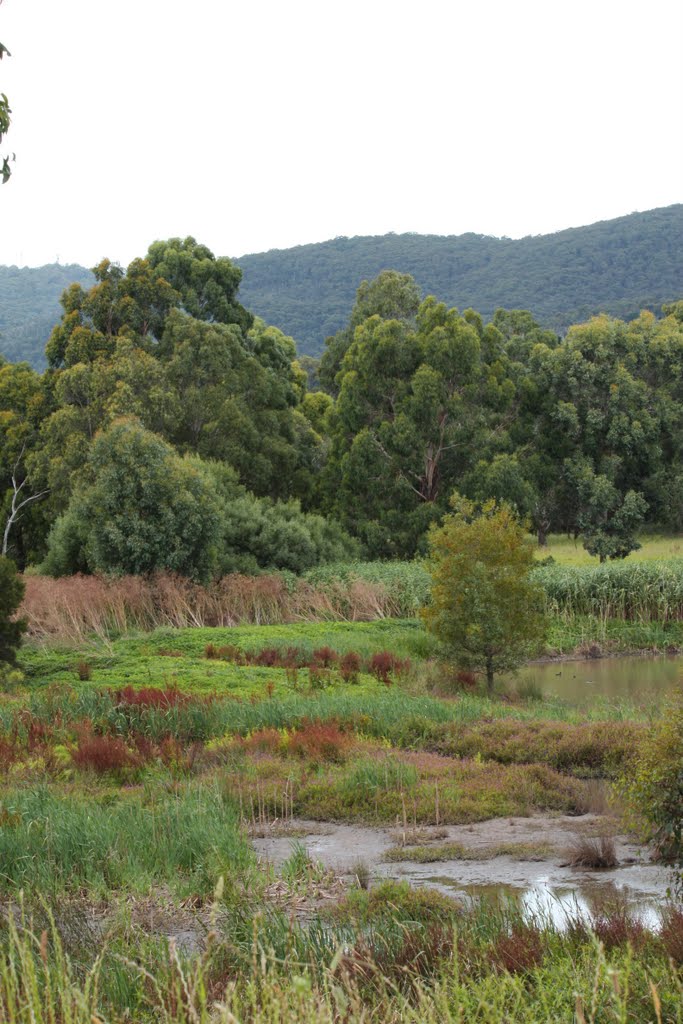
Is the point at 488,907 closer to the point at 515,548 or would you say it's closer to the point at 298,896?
the point at 298,896

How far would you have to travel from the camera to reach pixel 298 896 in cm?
807

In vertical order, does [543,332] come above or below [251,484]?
above

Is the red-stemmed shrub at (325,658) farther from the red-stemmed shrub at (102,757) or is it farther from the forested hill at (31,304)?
the forested hill at (31,304)

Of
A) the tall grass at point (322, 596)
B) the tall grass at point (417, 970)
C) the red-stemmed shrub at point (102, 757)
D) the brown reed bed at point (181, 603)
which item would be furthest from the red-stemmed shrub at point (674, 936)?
the tall grass at point (322, 596)

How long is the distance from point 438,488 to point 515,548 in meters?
22.6

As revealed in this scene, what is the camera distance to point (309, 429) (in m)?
48.0

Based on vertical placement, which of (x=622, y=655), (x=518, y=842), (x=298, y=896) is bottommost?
(x=622, y=655)

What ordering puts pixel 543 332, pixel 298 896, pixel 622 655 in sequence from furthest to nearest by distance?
pixel 543 332 → pixel 622 655 → pixel 298 896

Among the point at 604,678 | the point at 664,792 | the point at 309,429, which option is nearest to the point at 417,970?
the point at 664,792

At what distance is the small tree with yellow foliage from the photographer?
20.8 metres

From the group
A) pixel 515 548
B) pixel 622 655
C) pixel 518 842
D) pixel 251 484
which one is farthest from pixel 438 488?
pixel 518 842

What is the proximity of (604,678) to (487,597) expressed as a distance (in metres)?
6.20

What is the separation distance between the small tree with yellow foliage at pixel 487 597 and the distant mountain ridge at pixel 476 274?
94.3 m

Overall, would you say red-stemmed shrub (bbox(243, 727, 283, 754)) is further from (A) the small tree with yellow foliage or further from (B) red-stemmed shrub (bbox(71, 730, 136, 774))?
(A) the small tree with yellow foliage
